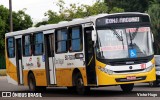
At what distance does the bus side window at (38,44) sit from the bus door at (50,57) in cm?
53

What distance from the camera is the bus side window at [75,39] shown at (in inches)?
808

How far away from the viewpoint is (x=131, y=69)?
64.0 feet

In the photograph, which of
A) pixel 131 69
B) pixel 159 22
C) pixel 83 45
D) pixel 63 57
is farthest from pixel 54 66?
pixel 159 22

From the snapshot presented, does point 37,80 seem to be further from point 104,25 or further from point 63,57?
point 104,25

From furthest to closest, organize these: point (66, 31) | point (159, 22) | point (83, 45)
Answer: point (159, 22), point (66, 31), point (83, 45)

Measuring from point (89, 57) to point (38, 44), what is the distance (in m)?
4.85

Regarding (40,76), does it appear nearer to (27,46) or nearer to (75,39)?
(27,46)

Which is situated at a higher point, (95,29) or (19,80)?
(95,29)

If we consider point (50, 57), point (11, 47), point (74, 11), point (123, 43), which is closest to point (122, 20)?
point (123, 43)

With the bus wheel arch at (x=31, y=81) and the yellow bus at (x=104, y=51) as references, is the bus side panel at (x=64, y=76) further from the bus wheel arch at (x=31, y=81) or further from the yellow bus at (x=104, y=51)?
the bus wheel arch at (x=31, y=81)

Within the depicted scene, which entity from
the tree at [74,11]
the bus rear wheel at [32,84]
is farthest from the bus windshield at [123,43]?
the tree at [74,11]

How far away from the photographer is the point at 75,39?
68.6 feet

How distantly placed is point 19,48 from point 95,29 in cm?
792

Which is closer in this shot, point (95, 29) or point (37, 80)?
point (95, 29)
